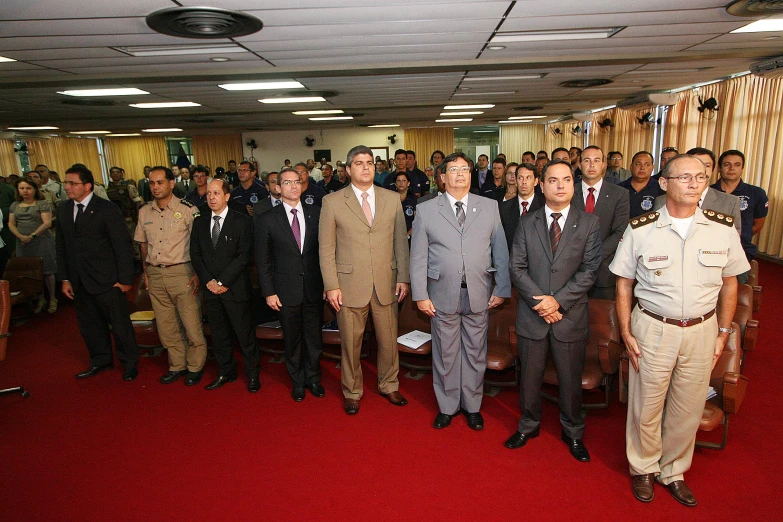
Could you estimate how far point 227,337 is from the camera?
379 cm

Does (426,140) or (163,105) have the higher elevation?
(163,105)

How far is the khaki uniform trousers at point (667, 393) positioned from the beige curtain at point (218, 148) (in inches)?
722

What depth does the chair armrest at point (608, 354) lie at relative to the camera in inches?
111

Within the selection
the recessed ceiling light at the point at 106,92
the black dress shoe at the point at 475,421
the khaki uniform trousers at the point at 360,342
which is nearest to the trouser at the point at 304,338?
the khaki uniform trousers at the point at 360,342

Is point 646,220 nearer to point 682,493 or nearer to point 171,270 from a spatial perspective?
point 682,493

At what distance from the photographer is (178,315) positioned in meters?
3.93

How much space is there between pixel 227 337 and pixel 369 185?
181 centimetres

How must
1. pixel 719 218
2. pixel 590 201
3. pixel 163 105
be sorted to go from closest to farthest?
pixel 719 218 → pixel 590 201 → pixel 163 105

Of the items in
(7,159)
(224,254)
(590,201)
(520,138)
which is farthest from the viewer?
(520,138)

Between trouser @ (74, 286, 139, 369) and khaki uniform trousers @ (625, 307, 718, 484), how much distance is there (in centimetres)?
396

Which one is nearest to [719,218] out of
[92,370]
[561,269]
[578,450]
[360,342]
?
[561,269]

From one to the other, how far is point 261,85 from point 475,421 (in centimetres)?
551

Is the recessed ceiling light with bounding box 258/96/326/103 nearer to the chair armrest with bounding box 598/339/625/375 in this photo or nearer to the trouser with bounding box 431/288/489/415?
the trouser with bounding box 431/288/489/415

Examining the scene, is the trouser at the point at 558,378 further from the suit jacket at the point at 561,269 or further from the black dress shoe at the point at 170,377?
the black dress shoe at the point at 170,377
